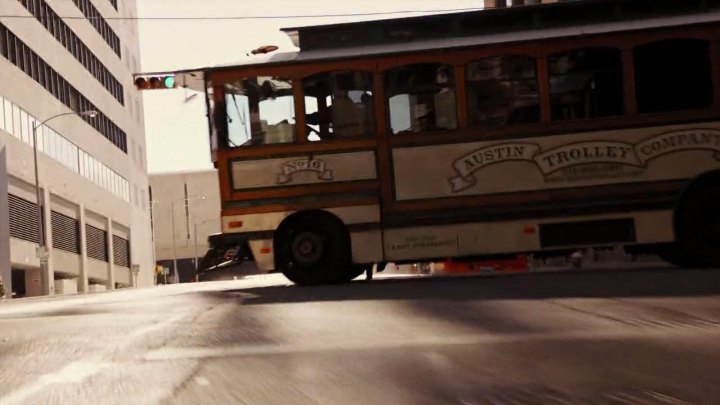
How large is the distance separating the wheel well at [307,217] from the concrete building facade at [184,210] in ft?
353

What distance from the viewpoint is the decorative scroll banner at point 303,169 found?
56.5ft

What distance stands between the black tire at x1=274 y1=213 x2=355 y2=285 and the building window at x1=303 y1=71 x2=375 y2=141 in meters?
1.41

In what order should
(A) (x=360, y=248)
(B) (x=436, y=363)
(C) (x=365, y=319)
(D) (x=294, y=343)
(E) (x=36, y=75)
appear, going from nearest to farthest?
(B) (x=436, y=363)
(D) (x=294, y=343)
(C) (x=365, y=319)
(A) (x=360, y=248)
(E) (x=36, y=75)

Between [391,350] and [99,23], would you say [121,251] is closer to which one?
[99,23]

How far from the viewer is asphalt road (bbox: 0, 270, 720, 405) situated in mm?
6457

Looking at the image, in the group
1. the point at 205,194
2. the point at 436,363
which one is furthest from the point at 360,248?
the point at 205,194

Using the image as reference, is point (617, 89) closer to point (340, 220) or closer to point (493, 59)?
point (493, 59)

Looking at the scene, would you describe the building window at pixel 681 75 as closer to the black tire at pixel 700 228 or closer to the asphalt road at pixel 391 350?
the black tire at pixel 700 228

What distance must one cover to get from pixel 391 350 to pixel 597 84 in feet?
33.1

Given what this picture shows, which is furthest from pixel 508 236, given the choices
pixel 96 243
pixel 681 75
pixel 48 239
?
pixel 96 243

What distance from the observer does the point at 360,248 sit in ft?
55.6

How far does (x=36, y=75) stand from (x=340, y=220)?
1752 inches

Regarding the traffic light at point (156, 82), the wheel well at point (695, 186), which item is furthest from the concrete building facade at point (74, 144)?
the wheel well at point (695, 186)

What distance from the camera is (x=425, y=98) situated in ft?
57.1
